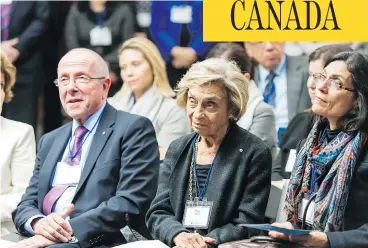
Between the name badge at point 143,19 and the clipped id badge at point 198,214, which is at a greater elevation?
the name badge at point 143,19

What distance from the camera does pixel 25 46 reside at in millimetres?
6387

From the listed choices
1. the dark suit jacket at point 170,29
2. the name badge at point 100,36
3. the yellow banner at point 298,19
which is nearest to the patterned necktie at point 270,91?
the dark suit jacket at point 170,29

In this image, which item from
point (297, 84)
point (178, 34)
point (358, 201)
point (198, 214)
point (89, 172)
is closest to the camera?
point (358, 201)

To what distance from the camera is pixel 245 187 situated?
396cm

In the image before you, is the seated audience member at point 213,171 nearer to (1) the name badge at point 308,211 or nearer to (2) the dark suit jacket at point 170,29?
(1) the name badge at point 308,211

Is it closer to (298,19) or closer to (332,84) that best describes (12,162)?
(298,19)

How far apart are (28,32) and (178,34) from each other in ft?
4.13

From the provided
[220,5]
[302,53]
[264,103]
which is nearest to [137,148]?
[220,5]

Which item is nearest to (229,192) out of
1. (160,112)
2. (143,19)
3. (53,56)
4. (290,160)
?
(290,160)

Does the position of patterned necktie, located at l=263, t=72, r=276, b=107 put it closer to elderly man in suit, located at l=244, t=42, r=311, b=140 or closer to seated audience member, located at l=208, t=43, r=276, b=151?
elderly man in suit, located at l=244, t=42, r=311, b=140


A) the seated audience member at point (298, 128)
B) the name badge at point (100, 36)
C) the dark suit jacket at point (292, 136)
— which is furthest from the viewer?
the name badge at point (100, 36)

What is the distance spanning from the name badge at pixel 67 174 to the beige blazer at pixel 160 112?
1.54 meters

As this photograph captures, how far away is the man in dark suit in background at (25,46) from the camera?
6324 millimetres

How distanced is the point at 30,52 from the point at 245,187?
3.00m
